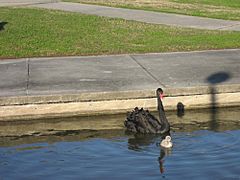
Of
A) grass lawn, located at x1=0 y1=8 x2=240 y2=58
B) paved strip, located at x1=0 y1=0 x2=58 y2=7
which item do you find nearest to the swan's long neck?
grass lawn, located at x1=0 y1=8 x2=240 y2=58

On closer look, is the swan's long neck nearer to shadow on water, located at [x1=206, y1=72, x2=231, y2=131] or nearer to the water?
the water

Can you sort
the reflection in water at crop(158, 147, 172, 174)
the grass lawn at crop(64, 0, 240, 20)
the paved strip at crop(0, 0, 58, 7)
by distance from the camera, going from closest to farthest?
the reflection in water at crop(158, 147, 172, 174) < the grass lawn at crop(64, 0, 240, 20) < the paved strip at crop(0, 0, 58, 7)

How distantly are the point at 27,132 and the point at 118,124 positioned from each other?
5.24ft

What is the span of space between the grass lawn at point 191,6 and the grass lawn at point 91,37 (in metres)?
3.49

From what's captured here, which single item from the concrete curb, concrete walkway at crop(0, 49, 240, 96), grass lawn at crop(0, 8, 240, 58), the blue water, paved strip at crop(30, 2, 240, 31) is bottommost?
the blue water

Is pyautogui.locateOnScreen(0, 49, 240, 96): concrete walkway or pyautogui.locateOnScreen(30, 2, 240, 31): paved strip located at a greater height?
pyautogui.locateOnScreen(30, 2, 240, 31): paved strip

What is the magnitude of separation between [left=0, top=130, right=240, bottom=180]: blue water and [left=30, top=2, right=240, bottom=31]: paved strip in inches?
398

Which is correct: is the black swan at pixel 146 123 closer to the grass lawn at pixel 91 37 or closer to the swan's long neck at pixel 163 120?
the swan's long neck at pixel 163 120

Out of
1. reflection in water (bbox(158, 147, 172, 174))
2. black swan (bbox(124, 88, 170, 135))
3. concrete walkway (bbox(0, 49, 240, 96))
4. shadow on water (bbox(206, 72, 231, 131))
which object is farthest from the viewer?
concrete walkway (bbox(0, 49, 240, 96))

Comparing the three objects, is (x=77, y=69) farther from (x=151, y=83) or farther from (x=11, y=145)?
(x=11, y=145)

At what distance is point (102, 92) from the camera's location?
41.1 feet

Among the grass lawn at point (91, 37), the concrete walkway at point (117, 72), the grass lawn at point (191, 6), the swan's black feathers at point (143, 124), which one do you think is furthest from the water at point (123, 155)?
the grass lawn at point (191, 6)

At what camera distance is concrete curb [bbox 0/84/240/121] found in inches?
483

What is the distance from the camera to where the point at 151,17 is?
22.8m
